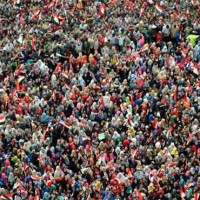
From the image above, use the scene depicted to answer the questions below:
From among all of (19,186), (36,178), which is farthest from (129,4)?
(19,186)

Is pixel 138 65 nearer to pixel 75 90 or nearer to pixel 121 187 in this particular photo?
pixel 75 90

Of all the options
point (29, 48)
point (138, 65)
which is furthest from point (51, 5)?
point (138, 65)

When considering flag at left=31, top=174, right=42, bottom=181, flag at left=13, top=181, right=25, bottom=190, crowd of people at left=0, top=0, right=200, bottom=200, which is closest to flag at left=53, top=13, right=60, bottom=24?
crowd of people at left=0, top=0, right=200, bottom=200

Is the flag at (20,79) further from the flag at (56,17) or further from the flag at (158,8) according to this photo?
the flag at (158,8)

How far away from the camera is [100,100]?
8.32 meters

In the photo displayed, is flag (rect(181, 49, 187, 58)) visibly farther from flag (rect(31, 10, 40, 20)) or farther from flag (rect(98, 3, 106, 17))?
flag (rect(31, 10, 40, 20))

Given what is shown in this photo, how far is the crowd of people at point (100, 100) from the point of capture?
7254mm

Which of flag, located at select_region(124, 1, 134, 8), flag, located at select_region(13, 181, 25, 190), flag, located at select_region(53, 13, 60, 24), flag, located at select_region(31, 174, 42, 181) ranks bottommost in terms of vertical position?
flag, located at select_region(13, 181, 25, 190)

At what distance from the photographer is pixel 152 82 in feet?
28.9

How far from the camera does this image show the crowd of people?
725 cm

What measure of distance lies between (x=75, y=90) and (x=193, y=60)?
2.11 meters

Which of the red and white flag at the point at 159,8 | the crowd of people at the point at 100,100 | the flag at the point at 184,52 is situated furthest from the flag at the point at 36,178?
the red and white flag at the point at 159,8

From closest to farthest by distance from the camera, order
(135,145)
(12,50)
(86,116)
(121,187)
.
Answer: (121,187) < (135,145) < (86,116) < (12,50)

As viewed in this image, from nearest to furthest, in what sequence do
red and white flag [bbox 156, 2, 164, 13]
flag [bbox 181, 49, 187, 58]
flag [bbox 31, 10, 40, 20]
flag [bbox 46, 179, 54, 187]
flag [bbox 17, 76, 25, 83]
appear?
flag [bbox 46, 179, 54, 187], flag [bbox 17, 76, 25, 83], flag [bbox 181, 49, 187, 58], red and white flag [bbox 156, 2, 164, 13], flag [bbox 31, 10, 40, 20]
